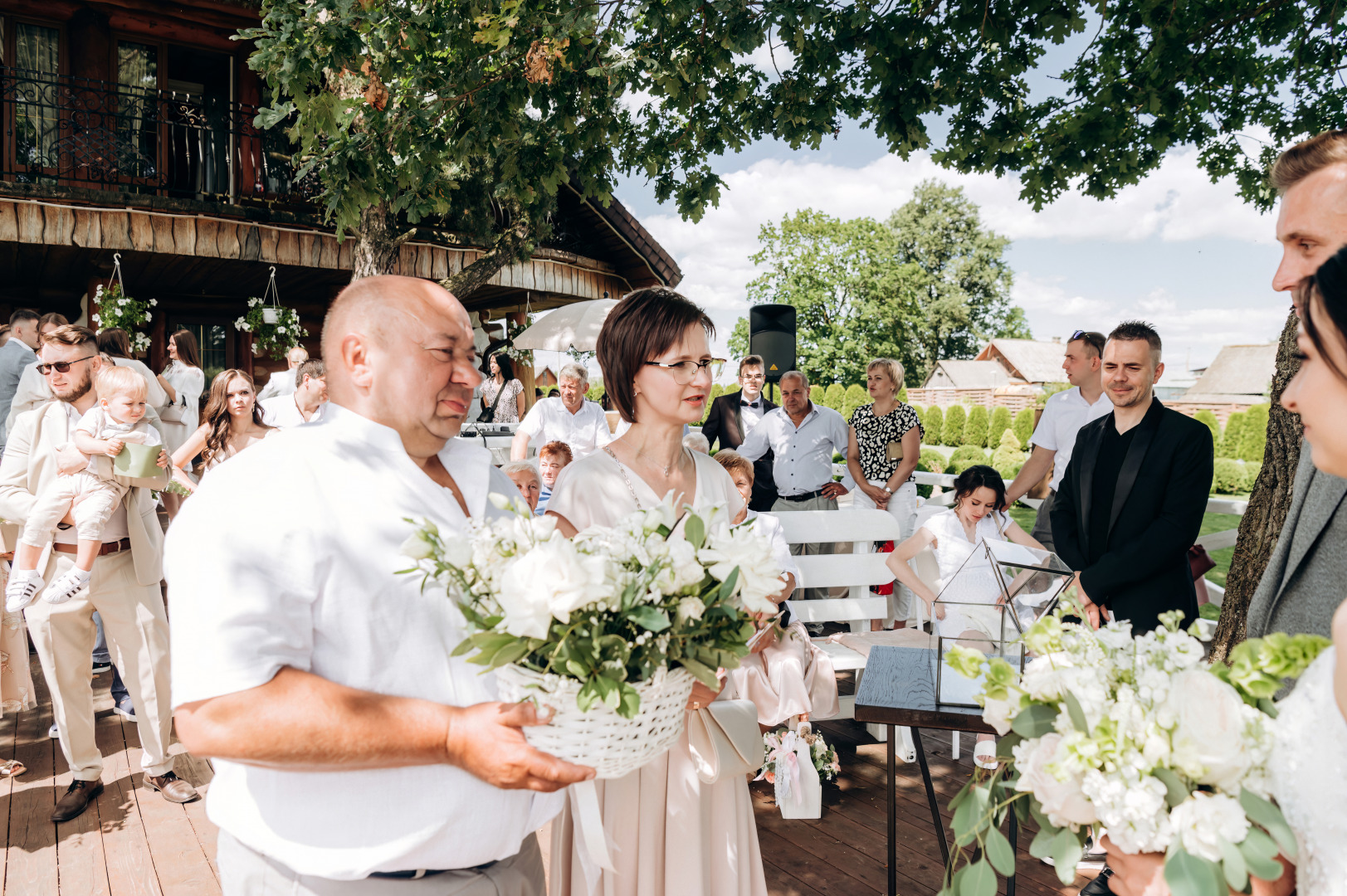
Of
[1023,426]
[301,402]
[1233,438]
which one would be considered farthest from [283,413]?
[1023,426]

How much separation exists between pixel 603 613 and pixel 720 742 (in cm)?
99

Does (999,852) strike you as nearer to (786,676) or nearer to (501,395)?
(786,676)

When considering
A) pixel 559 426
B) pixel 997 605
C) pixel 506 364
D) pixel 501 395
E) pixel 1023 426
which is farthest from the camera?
pixel 1023 426

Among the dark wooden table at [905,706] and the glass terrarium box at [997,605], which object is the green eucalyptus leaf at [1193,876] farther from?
the glass terrarium box at [997,605]

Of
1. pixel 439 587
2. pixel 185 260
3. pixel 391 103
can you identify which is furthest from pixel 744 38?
pixel 185 260

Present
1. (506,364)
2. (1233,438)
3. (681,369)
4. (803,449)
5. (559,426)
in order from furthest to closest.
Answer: (1233,438), (506,364), (559,426), (803,449), (681,369)

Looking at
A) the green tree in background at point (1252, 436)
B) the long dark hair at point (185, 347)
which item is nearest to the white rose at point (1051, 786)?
the long dark hair at point (185, 347)

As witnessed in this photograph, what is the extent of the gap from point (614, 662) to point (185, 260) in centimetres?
1062

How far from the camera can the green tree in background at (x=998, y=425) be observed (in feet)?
97.8

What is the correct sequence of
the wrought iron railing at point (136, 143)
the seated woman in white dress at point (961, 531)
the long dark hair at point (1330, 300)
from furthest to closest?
1. the wrought iron railing at point (136, 143)
2. the seated woman in white dress at point (961, 531)
3. the long dark hair at point (1330, 300)

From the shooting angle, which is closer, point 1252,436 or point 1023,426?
point 1252,436

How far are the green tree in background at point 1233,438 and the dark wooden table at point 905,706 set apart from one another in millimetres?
23725

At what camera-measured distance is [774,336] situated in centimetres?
1069

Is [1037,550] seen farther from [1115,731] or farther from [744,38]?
[744,38]
